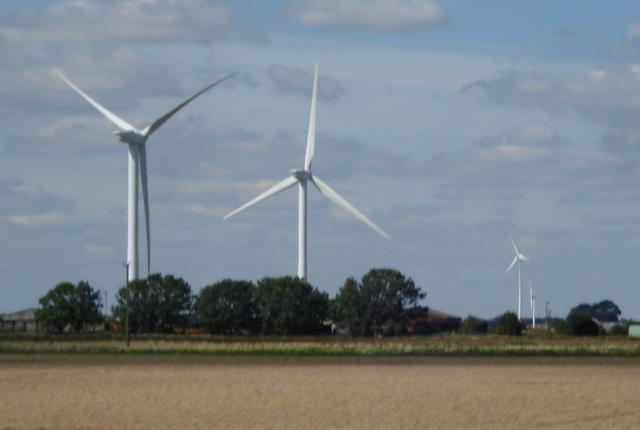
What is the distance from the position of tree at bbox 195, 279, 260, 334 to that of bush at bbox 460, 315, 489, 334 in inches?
1123

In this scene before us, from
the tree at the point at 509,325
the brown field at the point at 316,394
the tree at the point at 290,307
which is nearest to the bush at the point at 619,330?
the tree at the point at 509,325

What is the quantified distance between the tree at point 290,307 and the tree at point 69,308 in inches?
708

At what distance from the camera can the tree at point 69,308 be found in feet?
470

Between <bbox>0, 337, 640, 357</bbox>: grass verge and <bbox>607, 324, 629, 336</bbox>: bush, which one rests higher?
<bbox>607, 324, 629, 336</bbox>: bush

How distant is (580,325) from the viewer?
144 m

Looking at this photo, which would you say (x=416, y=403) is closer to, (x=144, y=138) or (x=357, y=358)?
(x=357, y=358)

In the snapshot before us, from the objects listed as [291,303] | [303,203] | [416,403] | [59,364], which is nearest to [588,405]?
[416,403]

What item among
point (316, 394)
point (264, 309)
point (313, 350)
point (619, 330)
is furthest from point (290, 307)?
point (316, 394)

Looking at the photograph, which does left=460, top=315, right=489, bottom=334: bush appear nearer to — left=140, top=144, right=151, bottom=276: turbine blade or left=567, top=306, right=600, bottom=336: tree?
left=567, top=306, right=600, bottom=336: tree

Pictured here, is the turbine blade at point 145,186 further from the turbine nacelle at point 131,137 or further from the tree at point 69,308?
the tree at point 69,308

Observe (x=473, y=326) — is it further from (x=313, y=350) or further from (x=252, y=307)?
(x=313, y=350)

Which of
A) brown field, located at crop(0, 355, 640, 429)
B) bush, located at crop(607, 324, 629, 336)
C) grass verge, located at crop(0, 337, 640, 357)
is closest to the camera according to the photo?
brown field, located at crop(0, 355, 640, 429)

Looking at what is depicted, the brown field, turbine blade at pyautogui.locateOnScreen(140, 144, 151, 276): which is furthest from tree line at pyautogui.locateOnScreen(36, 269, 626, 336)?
the brown field

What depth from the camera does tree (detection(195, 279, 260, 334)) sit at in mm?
140250
